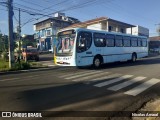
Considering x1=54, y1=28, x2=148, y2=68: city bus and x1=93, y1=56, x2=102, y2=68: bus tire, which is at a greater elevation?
x1=54, y1=28, x2=148, y2=68: city bus

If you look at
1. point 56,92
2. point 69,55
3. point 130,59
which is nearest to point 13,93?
point 56,92

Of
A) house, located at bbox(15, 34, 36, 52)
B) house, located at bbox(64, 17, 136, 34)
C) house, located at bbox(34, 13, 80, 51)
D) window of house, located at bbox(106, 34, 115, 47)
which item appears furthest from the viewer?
house, located at bbox(34, 13, 80, 51)

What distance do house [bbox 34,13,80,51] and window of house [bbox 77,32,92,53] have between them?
44.8m

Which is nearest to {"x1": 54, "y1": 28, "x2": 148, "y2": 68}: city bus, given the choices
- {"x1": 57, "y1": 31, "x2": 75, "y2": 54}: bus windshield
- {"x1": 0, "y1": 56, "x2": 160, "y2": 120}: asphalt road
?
{"x1": 57, "y1": 31, "x2": 75, "y2": 54}: bus windshield

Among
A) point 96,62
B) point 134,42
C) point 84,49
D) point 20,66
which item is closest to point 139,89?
point 84,49

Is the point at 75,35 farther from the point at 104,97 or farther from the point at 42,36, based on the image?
the point at 42,36

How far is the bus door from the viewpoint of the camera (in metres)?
15.1

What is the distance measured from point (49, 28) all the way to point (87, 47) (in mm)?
48668

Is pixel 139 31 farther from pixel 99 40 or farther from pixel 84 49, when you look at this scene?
pixel 84 49

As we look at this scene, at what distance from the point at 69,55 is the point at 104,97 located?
8183mm

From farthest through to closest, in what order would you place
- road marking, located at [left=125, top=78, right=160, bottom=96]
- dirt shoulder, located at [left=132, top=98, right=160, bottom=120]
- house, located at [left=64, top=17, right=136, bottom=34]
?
house, located at [left=64, top=17, right=136, bottom=34] < road marking, located at [left=125, top=78, right=160, bottom=96] < dirt shoulder, located at [left=132, top=98, right=160, bottom=120]

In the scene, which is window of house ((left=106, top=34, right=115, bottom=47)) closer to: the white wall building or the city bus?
the city bus

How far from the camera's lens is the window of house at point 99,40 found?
1675 cm

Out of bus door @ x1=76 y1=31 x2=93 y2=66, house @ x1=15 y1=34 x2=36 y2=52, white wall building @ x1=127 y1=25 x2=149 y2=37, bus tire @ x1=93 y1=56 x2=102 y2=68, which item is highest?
white wall building @ x1=127 y1=25 x2=149 y2=37
